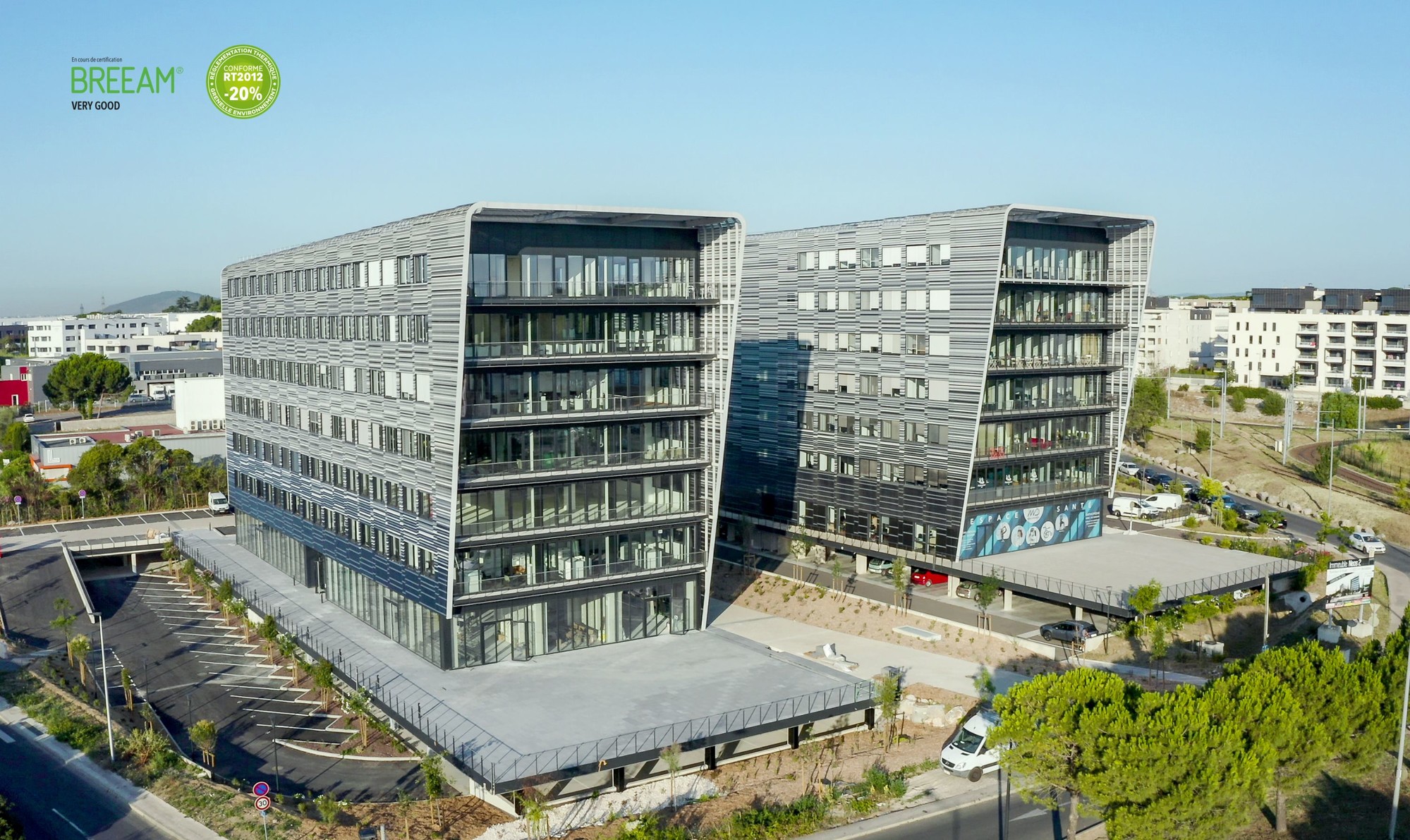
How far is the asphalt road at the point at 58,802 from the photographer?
3928 centimetres

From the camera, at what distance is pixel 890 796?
4128 centimetres

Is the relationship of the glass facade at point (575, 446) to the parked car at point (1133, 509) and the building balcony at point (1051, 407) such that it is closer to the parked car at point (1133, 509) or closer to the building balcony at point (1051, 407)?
the building balcony at point (1051, 407)

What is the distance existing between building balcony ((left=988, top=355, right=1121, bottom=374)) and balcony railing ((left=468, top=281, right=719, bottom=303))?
724 inches

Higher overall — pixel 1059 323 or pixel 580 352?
pixel 1059 323

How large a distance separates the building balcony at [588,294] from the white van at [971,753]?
21.5 meters

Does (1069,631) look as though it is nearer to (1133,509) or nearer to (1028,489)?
(1028,489)

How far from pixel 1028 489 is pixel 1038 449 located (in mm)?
2324

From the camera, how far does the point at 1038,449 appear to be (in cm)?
6769

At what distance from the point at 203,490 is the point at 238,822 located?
67697 millimetres

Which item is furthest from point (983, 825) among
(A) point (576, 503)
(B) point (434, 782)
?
(A) point (576, 503)

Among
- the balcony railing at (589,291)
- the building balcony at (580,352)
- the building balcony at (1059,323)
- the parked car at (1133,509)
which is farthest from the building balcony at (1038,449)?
the parked car at (1133,509)

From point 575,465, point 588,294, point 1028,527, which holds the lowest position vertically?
point 1028,527

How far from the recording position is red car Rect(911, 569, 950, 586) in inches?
2736

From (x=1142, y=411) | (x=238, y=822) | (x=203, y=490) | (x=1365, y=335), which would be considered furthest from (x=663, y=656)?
(x=1365, y=335)
